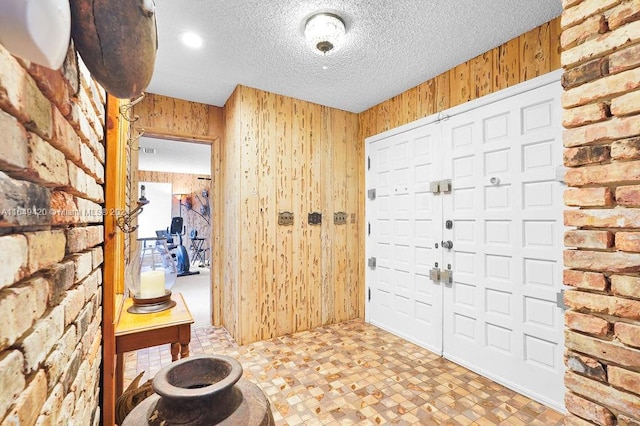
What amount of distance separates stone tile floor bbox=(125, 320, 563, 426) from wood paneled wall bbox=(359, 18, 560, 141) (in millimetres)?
2364

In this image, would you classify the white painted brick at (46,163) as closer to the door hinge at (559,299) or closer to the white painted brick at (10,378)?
the white painted brick at (10,378)

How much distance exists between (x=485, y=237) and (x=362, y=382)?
1.55 m

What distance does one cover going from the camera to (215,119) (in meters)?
3.75

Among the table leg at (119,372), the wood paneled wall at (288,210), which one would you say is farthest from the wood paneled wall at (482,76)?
the table leg at (119,372)

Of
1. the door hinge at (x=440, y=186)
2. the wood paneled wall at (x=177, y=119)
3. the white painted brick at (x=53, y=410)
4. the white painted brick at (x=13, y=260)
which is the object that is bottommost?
the white painted brick at (x=53, y=410)

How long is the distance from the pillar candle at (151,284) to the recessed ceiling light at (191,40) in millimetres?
1777

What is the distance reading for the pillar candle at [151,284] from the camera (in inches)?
72.5

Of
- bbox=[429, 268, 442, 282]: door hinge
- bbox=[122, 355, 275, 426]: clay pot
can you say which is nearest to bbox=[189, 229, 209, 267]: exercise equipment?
bbox=[429, 268, 442, 282]: door hinge

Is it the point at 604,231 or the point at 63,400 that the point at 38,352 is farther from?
the point at 604,231

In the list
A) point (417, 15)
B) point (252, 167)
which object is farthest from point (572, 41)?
point (252, 167)

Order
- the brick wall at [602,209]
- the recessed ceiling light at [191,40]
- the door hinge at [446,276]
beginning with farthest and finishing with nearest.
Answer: the door hinge at [446,276]
the recessed ceiling light at [191,40]
the brick wall at [602,209]

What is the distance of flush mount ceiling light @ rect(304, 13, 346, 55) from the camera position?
2.09 m

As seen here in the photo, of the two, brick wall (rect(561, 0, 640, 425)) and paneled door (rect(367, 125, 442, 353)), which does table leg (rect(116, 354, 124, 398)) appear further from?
paneled door (rect(367, 125, 442, 353))

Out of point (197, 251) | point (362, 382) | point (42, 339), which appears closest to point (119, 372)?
point (42, 339)
